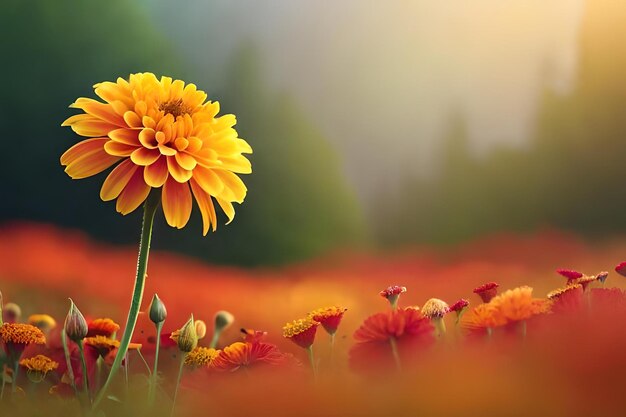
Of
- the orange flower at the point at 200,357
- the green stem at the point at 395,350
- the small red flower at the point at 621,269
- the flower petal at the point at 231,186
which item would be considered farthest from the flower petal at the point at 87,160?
the small red flower at the point at 621,269

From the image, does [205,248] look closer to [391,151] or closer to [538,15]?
[391,151]

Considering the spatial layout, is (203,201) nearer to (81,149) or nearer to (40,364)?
(81,149)

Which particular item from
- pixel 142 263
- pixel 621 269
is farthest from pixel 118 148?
pixel 621 269

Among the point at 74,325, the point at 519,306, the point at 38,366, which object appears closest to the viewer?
the point at 519,306

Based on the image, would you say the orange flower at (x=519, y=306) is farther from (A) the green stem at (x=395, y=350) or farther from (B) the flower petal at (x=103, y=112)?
(B) the flower petal at (x=103, y=112)

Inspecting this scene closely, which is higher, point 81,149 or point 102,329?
point 81,149

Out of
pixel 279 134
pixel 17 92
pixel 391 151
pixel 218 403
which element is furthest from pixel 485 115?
pixel 17 92

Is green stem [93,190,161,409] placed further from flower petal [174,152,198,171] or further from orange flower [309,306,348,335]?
orange flower [309,306,348,335]
